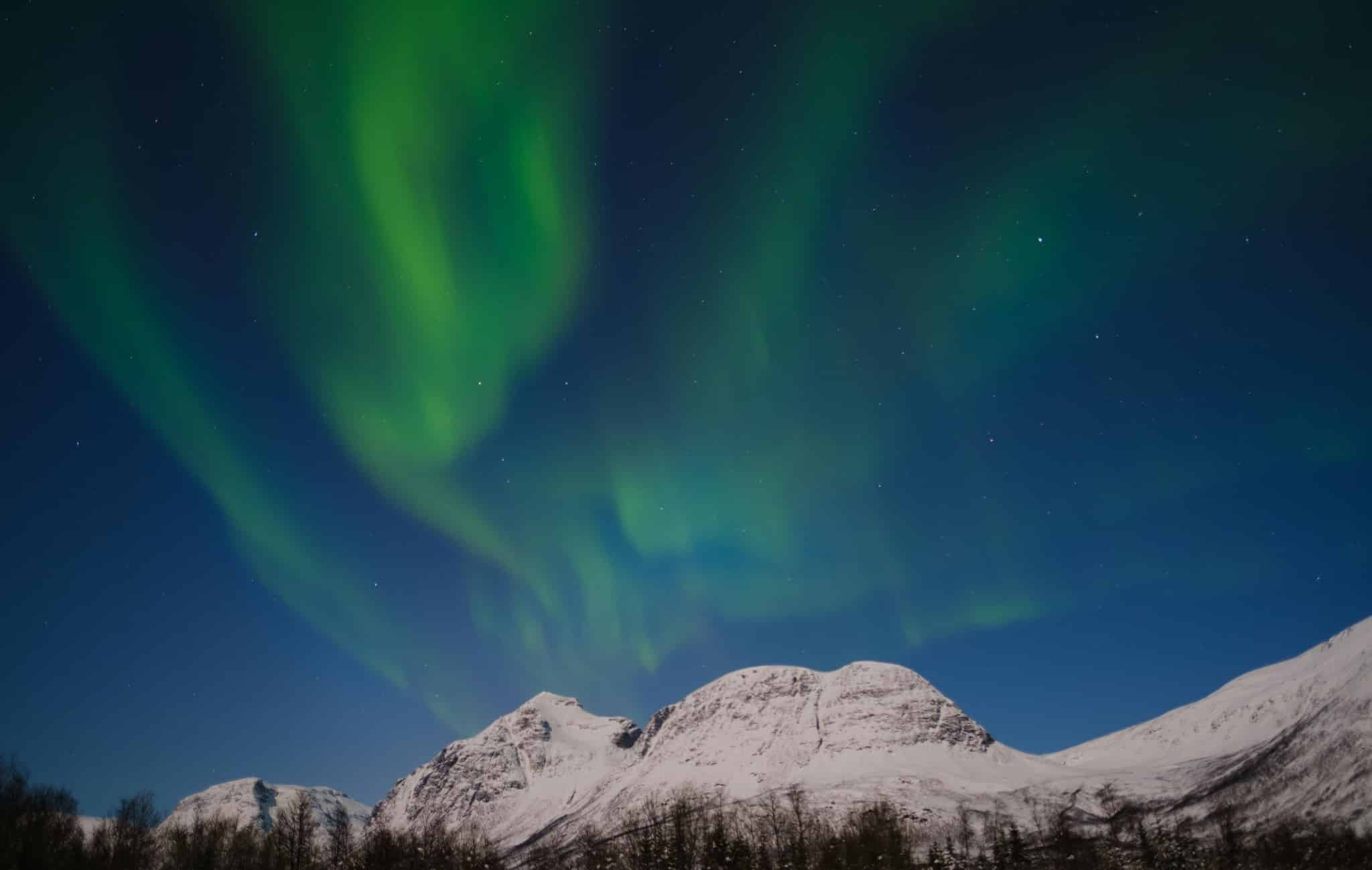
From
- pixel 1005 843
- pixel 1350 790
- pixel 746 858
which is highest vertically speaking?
pixel 746 858

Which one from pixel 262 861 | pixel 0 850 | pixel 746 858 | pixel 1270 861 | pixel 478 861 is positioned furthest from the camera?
pixel 1270 861

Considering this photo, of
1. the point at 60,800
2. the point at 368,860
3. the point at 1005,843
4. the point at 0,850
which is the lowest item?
the point at 1005,843

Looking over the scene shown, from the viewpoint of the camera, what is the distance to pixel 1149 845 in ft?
340

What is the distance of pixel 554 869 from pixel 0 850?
64.5m

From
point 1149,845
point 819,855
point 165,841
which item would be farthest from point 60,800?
point 1149,845

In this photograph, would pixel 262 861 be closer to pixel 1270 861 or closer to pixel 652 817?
pixel 652 817

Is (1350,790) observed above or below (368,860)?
below

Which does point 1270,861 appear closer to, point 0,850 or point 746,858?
point 746,858

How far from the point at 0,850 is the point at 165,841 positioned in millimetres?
31788

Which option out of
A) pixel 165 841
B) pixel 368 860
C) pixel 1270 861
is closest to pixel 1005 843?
pixel 1270 861

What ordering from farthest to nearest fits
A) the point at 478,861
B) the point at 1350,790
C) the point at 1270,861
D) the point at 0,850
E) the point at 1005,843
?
the point at 1350,790
the point at 1270,861
the point at 1005,843
the point at 478,861
the point at 0,850

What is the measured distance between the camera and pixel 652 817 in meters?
110

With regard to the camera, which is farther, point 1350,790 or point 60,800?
point 1350,790

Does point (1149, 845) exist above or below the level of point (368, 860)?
below
